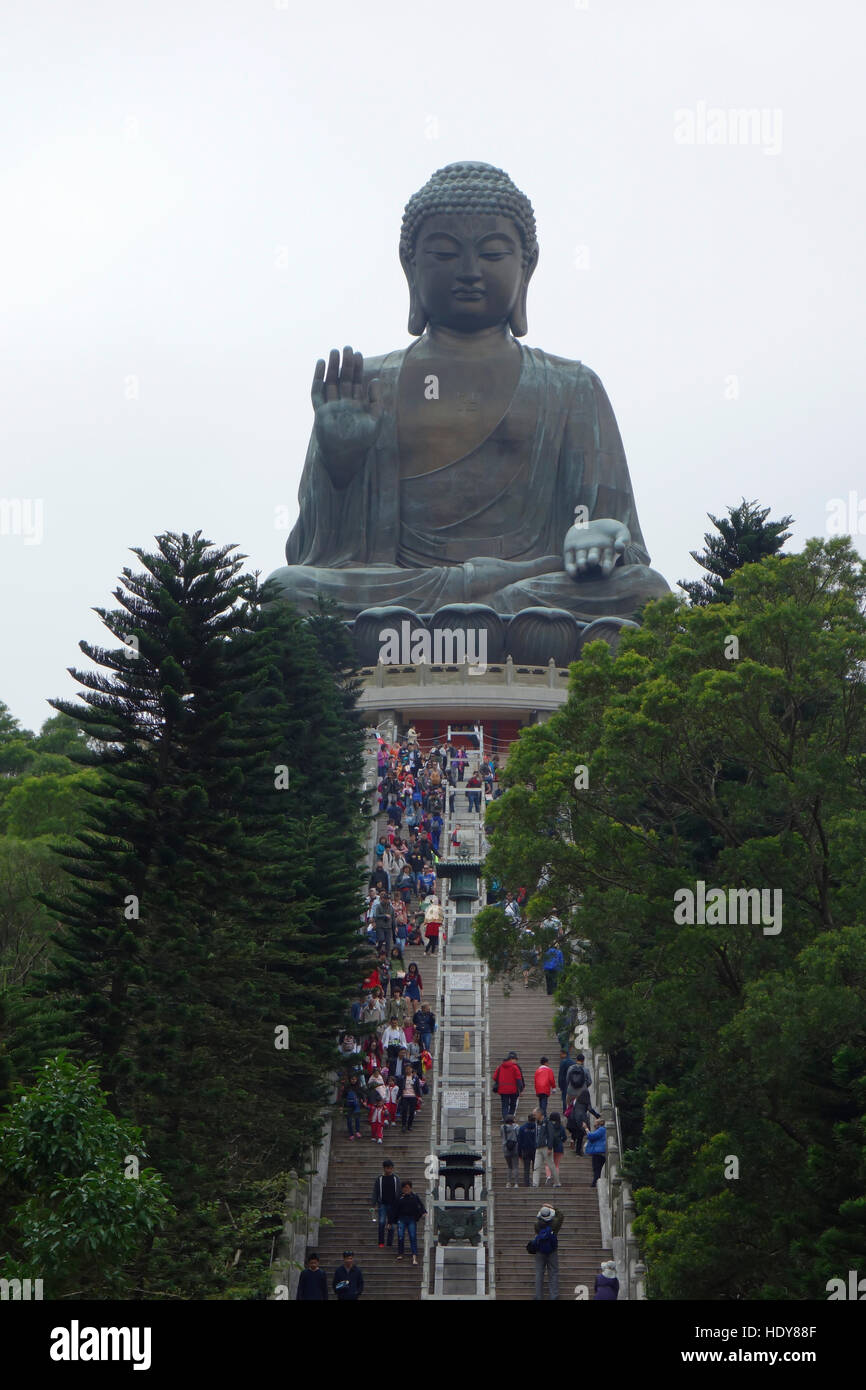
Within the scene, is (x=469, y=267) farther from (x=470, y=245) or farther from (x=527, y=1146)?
(x=527, y=1146)

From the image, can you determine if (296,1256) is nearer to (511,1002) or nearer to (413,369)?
(511,1002)

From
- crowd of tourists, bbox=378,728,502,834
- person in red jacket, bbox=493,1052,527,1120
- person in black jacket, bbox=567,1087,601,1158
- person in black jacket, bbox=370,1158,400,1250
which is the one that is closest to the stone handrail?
person in black jacket, bbox=567,1087,601,1158

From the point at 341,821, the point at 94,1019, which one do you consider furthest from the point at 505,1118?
the point at 341,821

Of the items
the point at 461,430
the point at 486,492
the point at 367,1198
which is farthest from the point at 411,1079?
the point at 461,430

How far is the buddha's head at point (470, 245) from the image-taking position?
40.2 meters

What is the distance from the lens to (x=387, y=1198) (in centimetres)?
1600

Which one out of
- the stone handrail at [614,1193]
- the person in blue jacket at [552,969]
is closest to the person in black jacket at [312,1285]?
the stone handrail at [614,1193]

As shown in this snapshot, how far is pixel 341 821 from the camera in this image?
2391 cm

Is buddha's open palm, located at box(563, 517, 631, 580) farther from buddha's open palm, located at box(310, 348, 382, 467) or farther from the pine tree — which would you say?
the pine tree

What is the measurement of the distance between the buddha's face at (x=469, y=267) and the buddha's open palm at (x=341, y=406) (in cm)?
232

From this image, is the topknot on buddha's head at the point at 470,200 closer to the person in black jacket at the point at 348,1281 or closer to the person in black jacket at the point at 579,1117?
the person in black jacket at the point at 579,1117

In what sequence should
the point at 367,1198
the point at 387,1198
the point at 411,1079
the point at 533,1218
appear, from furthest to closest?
1. the point at 411,1079
2. the point at 367,1198
3. the point at 533,1218
4. the point at 387,1198

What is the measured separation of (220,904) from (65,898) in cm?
124

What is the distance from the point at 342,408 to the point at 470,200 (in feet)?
16.0
